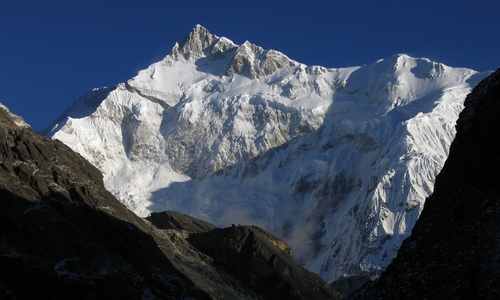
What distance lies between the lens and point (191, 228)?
418ft

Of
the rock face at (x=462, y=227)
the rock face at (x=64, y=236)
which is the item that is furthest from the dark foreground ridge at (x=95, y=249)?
the rock face at (x=462, y=227)

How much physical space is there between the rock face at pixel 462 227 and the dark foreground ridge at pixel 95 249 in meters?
30.7

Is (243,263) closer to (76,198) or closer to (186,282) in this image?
(186,282)

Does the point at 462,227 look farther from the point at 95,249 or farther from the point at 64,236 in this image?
the point at 64,236

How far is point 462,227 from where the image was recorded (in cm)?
4131

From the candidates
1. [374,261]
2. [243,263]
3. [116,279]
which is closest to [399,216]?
[374,261]

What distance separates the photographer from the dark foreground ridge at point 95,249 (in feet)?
216

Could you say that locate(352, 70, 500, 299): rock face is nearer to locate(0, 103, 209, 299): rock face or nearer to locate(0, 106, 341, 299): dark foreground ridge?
locate(0, 103, 209, 299): rock face

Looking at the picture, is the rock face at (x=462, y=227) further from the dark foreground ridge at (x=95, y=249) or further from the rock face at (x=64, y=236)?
the dark foreground ridge at (x=95, y=249)

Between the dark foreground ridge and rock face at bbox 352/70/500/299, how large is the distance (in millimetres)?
30727

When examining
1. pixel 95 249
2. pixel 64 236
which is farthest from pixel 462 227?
pixel 64 236

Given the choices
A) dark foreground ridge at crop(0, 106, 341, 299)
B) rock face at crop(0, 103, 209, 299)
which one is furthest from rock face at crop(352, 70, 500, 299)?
dark foreground ridge at crop(0, 106, 341, 299)

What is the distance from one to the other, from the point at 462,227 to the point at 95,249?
142 feet

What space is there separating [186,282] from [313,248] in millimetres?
119807
